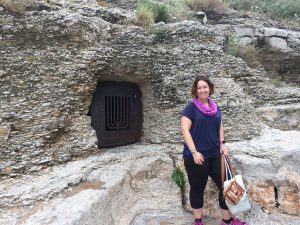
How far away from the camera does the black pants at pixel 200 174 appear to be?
3.58m

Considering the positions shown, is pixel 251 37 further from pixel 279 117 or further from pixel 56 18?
pixel 56 18

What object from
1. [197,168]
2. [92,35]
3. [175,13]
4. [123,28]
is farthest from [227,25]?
[197,168]

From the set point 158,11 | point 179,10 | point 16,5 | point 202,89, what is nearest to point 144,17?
point 158,11

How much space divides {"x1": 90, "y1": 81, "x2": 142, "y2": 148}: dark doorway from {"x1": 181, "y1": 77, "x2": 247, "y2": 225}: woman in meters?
1.96

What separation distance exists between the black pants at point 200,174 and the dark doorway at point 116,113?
1.97 m

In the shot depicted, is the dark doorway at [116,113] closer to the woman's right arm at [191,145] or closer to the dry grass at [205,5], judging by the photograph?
the woman's right arm at [191,145]

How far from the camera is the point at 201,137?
11.7ft

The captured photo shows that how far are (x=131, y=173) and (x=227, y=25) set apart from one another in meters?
4.15

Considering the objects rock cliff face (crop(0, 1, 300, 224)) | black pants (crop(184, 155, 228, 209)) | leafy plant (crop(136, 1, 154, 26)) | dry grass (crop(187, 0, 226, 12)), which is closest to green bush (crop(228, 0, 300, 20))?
dry grass (crop(187, 0, 226, 12))

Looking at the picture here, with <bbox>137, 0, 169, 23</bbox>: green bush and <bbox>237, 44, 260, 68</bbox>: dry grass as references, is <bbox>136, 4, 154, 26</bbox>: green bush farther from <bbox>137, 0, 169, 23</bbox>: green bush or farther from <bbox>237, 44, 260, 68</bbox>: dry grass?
<bbox>237, 44, 260, 68</bbox>: dry grass

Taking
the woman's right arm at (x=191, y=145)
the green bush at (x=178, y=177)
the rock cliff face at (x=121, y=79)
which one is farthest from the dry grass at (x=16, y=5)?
the green bush at (x=178, y=177)

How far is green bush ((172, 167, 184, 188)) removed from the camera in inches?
181

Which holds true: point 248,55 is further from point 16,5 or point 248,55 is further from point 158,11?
point 16,5

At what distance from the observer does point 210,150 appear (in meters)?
A: 3.60
